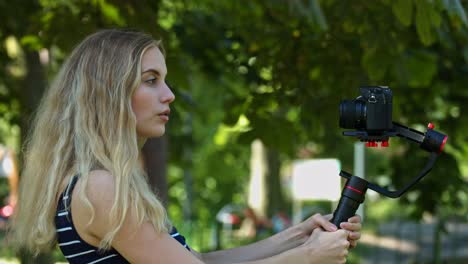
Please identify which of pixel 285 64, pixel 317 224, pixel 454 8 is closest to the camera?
pixel 317 224

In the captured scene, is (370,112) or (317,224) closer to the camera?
(370,112)

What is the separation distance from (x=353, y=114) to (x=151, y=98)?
1.75 ft

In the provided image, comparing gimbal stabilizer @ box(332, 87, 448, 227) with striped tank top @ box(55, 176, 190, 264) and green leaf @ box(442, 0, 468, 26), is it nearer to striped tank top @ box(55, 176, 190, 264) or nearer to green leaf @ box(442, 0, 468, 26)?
striped tank top @ box(55, 176, 190, 264)

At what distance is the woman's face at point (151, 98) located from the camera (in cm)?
251

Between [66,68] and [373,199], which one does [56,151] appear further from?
[373,199]

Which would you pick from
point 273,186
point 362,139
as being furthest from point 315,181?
point 362,139

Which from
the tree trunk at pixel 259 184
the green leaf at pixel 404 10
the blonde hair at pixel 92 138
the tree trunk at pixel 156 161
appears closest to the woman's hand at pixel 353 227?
the blonde hair at pixel 92 138

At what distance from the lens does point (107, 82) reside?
97.7 inches

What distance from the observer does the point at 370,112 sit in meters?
2.54

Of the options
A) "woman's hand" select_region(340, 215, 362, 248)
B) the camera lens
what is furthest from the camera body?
"woman's hand" select_region(340, 215, 362, 248)

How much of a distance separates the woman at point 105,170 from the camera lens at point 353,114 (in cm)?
26

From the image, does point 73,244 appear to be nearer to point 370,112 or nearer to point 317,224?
point 317,224

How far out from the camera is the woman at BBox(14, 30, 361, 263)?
92.7 inches

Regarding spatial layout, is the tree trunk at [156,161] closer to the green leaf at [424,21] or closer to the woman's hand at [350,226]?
the green leaf at [424,21]
